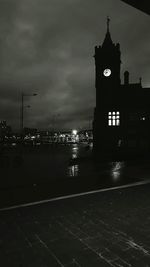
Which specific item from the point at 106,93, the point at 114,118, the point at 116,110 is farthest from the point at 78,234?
the point at 106,93

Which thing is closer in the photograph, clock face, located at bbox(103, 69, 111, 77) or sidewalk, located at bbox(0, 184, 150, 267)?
sidewalk, located at bbox(0, 184, 150, 267)

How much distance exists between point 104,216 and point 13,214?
2.69 m

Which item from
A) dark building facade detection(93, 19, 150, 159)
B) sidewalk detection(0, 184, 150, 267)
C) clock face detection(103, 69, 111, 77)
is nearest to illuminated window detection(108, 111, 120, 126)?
dark building facade detection(93, 19, 150, 159)

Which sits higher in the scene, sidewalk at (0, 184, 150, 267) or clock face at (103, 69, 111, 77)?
clock face at (103, 69, 111, 77)

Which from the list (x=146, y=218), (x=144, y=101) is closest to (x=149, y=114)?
(x=144, y=101)

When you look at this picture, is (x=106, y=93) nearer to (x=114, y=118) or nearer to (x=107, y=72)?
(x=107, y=72)

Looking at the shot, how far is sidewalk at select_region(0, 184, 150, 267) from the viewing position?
4.62 m

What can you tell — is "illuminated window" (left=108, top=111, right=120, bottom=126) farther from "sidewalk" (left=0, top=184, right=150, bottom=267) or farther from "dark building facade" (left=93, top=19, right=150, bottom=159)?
"sidewalk" (left=0, top=184, right=150, bottom=267)

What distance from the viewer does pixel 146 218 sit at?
6.93m

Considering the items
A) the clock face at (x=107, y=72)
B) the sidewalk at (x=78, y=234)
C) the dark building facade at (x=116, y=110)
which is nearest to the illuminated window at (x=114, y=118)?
the dark building facade at (x=116, y=110)

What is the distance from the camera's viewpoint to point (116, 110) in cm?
4147

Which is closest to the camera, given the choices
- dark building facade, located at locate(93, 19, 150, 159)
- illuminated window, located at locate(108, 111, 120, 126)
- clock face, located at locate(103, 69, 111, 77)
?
dark building facade, located at locate(93, 19, 150, 159)

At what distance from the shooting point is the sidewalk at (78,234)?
15.2 feet

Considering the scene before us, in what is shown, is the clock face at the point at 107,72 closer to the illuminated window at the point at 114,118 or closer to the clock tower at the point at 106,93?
the clock tower at the point at 106,93
